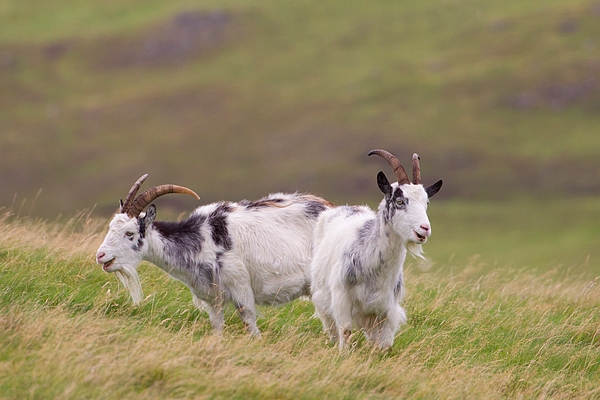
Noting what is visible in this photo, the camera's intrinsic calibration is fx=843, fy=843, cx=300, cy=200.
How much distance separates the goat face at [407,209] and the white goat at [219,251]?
216cm

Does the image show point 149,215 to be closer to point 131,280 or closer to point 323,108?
point 131,280

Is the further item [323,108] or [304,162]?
[323,108]

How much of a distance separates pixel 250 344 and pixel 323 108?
90563 millimetres

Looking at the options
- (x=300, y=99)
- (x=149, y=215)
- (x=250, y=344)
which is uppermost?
(x=149, y=215)

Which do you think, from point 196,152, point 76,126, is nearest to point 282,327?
point 196,152

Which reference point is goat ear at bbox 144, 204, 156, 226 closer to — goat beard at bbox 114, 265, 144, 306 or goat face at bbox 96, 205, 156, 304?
goat face at bbox 96, 205, 156, 304

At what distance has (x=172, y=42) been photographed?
4803 inches

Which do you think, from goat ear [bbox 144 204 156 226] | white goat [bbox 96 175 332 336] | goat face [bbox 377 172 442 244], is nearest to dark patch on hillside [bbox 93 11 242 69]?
white goat [bbox 96 175 332 336]

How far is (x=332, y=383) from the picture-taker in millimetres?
8570

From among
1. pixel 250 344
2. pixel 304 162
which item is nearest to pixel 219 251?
pixel 250 344

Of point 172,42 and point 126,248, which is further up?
point 172,42

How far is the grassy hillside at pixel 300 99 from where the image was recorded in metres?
87.1

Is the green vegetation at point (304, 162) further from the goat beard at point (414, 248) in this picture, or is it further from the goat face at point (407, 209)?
the goat face at point (407, 209)

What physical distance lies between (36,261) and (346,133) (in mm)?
82003
